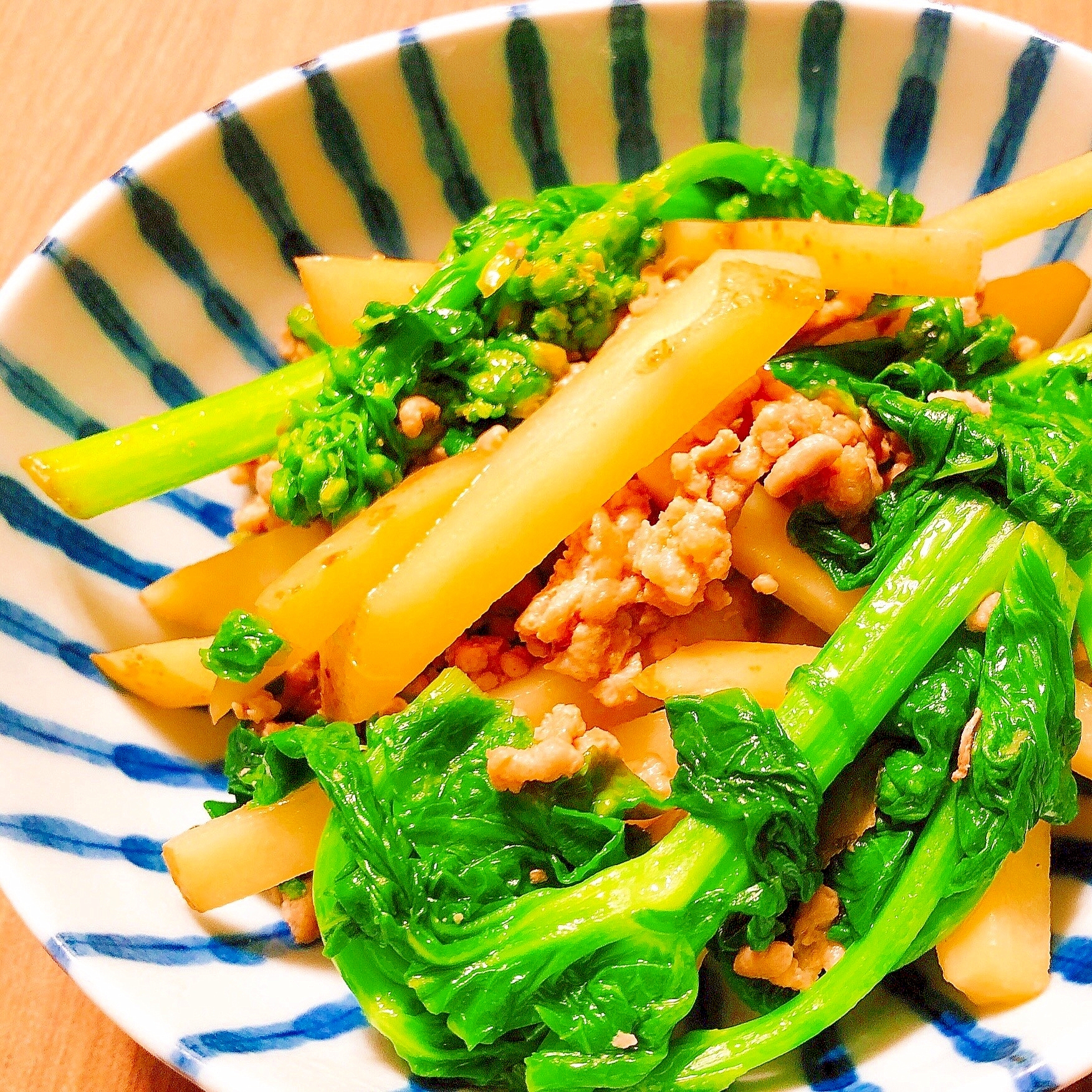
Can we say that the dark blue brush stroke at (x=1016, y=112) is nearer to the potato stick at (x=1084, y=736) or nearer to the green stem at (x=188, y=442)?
the green stem at (x=188, y=442)

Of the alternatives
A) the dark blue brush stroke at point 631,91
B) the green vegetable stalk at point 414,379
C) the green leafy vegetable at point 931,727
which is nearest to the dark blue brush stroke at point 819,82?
the dark blue brush stroke at point 631,91

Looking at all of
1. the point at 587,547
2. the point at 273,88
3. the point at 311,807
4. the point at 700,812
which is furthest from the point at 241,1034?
the point at 273,88

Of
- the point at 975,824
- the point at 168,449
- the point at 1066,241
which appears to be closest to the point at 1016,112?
the point at 1066,241

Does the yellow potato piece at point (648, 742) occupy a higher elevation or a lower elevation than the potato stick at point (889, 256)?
lower

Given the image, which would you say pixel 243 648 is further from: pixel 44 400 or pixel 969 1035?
pixel 969 1035

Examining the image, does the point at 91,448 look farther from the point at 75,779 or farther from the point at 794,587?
the point at 794,587

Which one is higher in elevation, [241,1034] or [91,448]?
[91,448]
